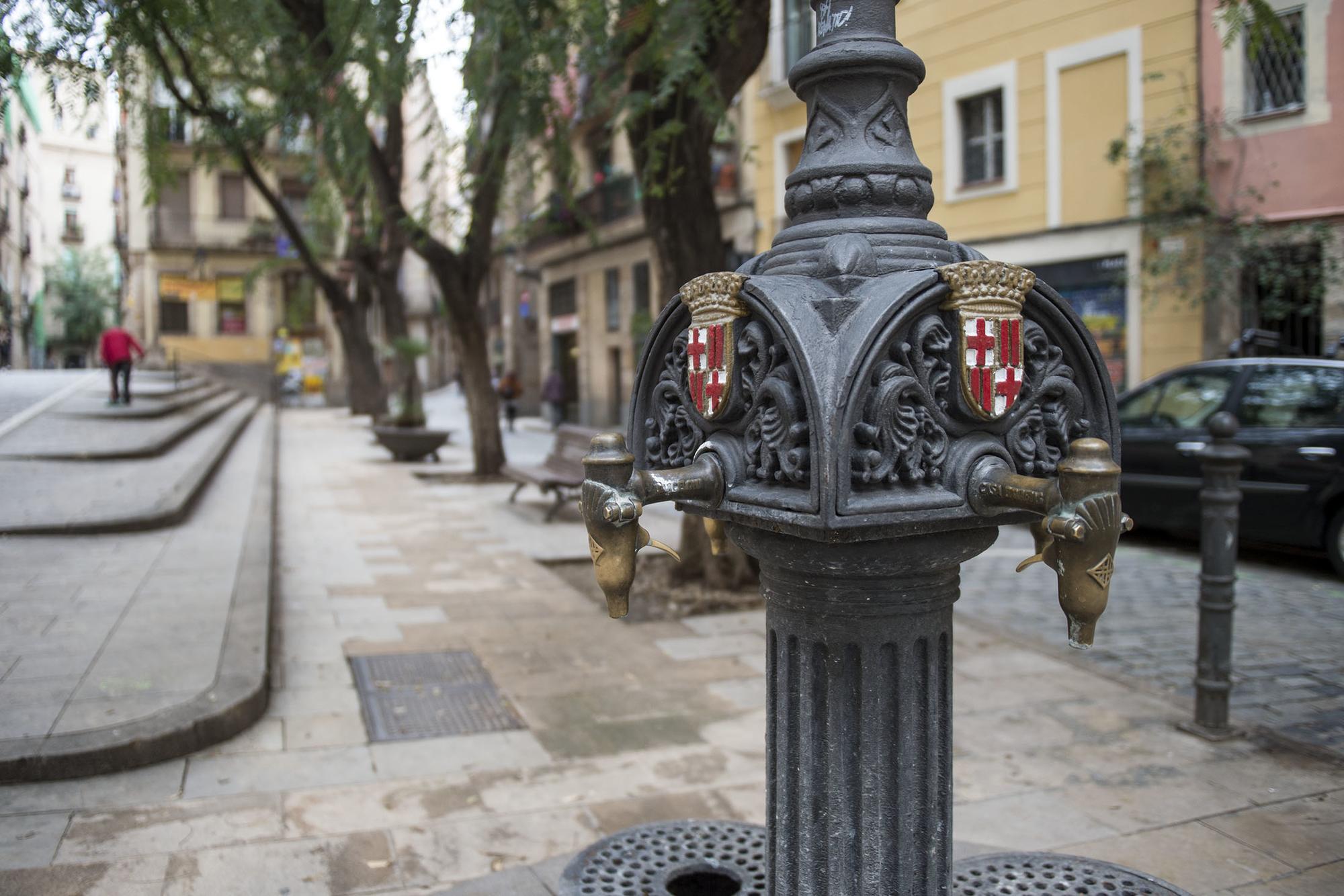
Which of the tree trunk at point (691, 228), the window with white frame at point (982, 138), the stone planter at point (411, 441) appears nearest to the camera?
the tree trunk at point (691, 228)

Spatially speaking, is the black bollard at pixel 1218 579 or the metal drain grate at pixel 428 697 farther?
the metal drain grate at pixel 428 697

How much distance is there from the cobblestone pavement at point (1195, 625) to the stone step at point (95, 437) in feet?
34.0

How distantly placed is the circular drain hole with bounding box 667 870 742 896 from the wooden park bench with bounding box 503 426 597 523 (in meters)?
7.12

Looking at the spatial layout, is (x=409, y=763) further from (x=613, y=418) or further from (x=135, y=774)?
(x=613, y=418)

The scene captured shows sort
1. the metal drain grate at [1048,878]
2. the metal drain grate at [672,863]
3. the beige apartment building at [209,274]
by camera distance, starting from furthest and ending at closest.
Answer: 1. the beige apartment building at [209,274]
2. the metal drain grate at [672,863]
3. the metal drain grate at [1048,878]

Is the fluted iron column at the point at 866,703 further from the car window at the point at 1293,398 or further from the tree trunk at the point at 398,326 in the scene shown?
the tree trunk at the point at 398,326

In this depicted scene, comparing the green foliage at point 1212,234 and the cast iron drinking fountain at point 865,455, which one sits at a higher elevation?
the green foliage at point 1212,234

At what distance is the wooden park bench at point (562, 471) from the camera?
418 inches

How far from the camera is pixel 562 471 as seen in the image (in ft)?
36.2

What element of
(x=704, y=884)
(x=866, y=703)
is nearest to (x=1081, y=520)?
(x=866, y=703)

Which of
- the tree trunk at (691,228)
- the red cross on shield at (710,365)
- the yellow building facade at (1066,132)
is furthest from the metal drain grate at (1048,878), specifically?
the yellow building facade at (1066,132)

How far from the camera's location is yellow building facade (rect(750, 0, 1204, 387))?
14.1 meters

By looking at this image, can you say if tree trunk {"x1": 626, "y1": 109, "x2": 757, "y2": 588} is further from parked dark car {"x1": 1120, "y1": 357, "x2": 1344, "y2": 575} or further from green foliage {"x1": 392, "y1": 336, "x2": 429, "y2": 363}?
green foliage {"x1": 392, "y1": 336, "x2": 429, "y2": 363}

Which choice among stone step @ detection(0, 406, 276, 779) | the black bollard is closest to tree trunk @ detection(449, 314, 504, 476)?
stone step @ detection(0, 406, 276, 779)
